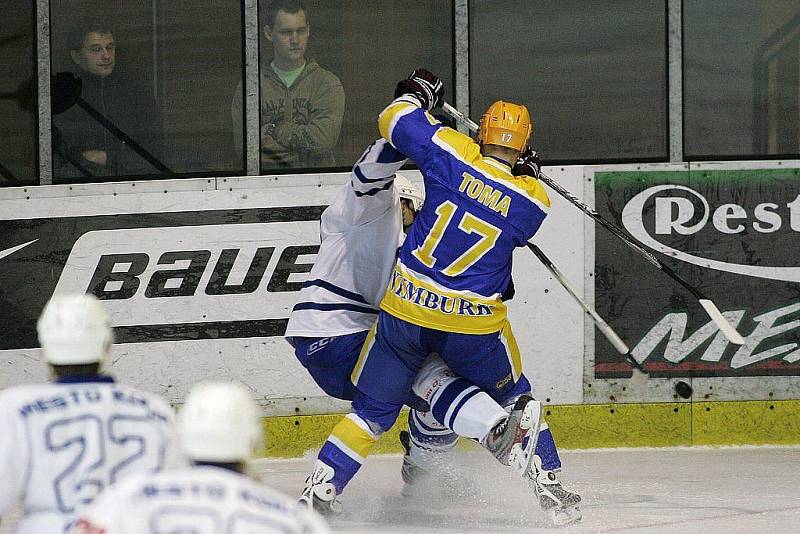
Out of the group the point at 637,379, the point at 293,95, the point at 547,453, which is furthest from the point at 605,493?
the point at 293,95

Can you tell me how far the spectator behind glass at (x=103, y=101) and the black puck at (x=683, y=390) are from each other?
86.6 inches

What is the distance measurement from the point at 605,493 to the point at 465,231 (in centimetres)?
108

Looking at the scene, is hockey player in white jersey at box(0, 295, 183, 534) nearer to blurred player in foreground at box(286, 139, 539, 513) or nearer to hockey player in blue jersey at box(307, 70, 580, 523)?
hockey player in blue jersey at box(307, 70, 580, 523)

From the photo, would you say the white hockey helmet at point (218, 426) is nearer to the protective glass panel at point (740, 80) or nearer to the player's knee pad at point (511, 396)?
the player's knee pad at point (511, 396)

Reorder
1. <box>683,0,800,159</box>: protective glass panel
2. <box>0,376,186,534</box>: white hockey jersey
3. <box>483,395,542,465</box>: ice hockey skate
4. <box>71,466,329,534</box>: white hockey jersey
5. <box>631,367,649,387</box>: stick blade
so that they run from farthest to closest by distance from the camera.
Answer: <box>683,0,800,159</box>: protective glass panel, <box>631,367,649,387</box>: stick blade, <box>483,395,542,465</box>: ice hockey skate, <box>0,376,186,534</box>: white hockey jersey, <box>71,466,329,534</box>: white hockey jersey

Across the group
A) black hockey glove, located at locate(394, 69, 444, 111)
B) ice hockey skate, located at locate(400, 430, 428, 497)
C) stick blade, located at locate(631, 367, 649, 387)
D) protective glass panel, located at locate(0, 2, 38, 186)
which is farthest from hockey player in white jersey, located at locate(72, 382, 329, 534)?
protective glass panel, located at locate(0, 2, 38, 186)

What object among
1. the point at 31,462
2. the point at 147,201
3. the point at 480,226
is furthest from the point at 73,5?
the point at 31,462

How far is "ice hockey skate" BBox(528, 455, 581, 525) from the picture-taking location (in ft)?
11.8

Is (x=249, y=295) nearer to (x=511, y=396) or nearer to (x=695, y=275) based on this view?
(x=511, y=396)

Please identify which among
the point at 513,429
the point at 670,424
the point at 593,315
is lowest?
the point at 670,424

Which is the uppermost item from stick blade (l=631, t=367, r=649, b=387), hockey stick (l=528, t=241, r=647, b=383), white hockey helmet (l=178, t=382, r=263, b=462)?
white hockey helmet (l=178, t=382, r=263, b=462)

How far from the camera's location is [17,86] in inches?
203

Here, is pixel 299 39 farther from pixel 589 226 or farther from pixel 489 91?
pixel 589 226

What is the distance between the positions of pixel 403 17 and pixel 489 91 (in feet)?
1.45
